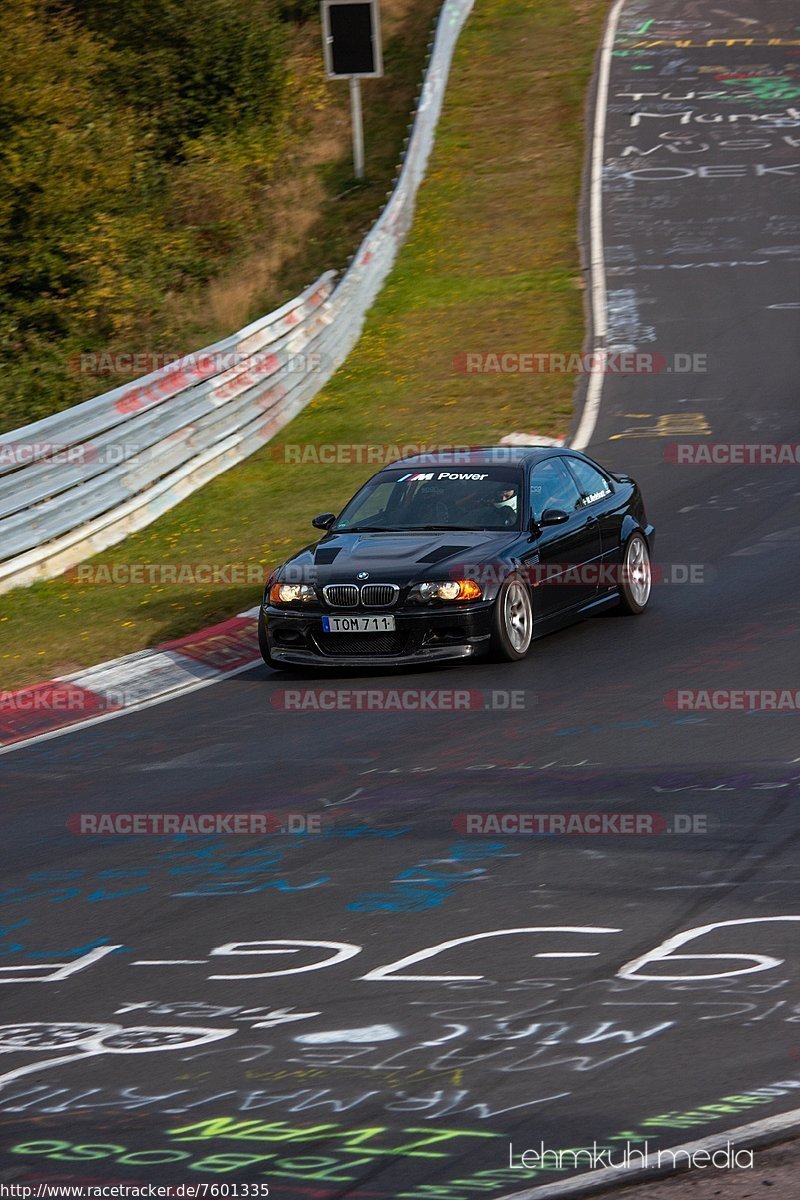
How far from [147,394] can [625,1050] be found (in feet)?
45.9

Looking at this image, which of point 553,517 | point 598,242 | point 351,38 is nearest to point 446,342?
point 598,242

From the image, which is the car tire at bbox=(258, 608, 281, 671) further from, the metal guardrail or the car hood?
the metal guardrail

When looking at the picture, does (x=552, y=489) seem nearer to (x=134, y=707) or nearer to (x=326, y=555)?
(x=326, y=555)

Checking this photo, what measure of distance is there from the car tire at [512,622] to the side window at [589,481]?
5.00ft

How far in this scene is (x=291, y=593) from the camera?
→ 1271 centimetres

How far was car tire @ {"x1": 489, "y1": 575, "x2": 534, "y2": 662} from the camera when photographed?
1247cm

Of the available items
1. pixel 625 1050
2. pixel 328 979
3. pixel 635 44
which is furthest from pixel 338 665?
pixel 635 44

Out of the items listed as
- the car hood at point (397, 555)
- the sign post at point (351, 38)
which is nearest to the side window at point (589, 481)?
the car hood at point (397, 555)

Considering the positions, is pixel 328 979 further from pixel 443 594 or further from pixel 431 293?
pixel 431 293

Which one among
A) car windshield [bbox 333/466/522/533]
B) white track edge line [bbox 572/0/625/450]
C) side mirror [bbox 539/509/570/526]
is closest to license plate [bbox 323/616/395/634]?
car windshield [bbox 333/466/522/533]

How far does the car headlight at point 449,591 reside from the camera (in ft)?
40.5

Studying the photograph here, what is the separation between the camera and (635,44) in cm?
4131

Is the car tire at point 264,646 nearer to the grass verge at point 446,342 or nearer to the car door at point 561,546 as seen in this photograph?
the grass verge at point 446,342

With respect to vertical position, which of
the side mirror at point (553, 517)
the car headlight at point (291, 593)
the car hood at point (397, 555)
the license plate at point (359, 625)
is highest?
the side mirror at point (553, 517)
